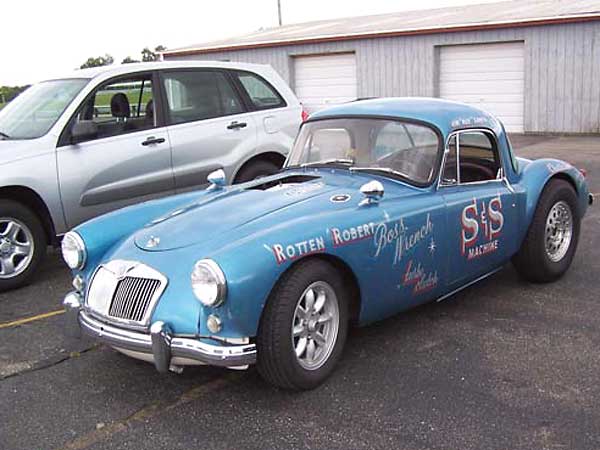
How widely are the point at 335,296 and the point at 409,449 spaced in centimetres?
98

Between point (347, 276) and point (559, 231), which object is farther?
point (559, 231)

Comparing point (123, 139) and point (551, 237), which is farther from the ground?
point (123, 139)

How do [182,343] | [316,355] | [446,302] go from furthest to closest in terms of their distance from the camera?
[446,302] → [316,355] → [182,343]

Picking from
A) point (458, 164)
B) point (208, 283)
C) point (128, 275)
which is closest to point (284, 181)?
point (458, 164)

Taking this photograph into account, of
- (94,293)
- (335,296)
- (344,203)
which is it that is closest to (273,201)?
(344,203)

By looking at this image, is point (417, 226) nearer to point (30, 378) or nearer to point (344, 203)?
point (344, 203)

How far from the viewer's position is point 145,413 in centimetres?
355

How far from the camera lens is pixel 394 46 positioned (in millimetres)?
19766

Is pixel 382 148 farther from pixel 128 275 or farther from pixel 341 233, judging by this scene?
pixel 128 275

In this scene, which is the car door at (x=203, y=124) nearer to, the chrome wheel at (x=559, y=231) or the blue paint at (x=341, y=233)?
the blue paint at (x=341, y=233)

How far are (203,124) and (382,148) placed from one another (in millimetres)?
2802

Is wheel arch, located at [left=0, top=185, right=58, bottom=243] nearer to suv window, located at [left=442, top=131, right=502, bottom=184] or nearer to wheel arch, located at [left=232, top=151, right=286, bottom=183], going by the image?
wheel arch, located at [left=232, top=151, right=286, bottom=183]

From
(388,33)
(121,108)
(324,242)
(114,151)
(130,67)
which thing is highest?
(388,33)

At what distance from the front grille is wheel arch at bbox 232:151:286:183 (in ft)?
12.0
